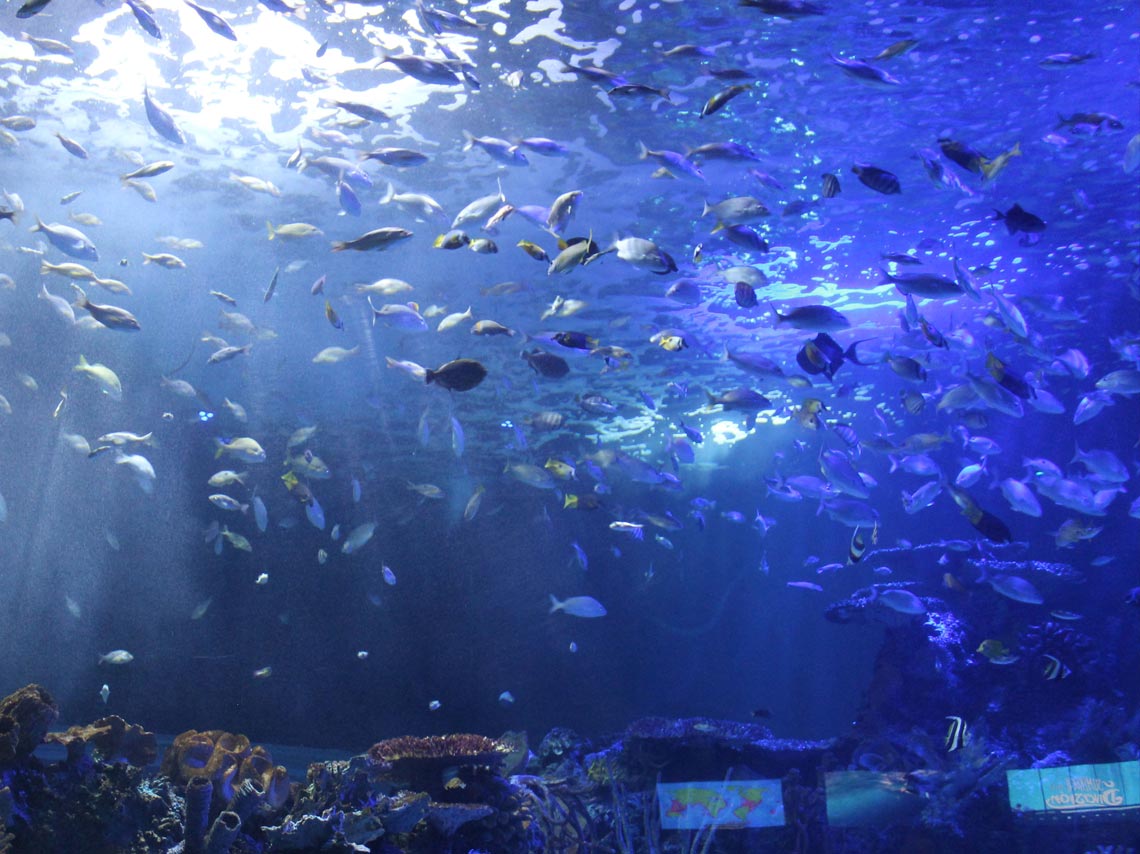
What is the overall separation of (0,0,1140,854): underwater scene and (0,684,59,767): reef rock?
0.03 metres

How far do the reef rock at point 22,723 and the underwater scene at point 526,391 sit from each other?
0.03m

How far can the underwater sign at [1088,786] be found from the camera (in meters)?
5.96

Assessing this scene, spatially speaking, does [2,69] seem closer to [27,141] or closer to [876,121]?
[27,141]

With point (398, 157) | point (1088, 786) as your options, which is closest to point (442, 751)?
point (1088, 786)

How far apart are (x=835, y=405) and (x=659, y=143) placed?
17234 millimetres

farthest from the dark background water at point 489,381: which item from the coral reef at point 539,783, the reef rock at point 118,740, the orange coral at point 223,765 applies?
the orange coral at point 223,765

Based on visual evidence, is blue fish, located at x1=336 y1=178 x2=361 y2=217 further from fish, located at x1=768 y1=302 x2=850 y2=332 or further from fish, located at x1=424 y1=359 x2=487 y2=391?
fish, located at x1=768 y1=302 x2=850 y2=332

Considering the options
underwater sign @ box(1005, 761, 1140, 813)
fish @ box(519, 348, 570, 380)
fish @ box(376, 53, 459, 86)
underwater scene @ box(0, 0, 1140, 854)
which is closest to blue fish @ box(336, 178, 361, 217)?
underwater scene @ box(0, 0, 1140, 854)

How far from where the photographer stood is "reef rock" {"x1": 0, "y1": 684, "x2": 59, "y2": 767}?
4.13m

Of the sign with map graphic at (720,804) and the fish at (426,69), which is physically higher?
the fish at (426,69)

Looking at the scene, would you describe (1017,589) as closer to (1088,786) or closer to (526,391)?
(1088,786)

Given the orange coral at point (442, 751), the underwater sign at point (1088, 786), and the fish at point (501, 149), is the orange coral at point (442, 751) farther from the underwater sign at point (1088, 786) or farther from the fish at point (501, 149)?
the fish at point (501, 149)

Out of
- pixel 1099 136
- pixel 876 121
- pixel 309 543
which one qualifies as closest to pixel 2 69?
pixel 309 543

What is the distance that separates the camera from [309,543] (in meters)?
20.3
